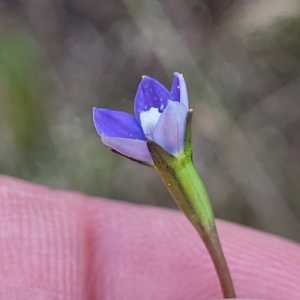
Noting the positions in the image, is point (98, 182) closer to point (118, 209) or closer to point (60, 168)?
point (60, 168)

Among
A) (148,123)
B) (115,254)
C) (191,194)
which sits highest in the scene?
(148,123)

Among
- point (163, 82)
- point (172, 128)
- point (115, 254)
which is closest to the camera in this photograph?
point (172, 128)

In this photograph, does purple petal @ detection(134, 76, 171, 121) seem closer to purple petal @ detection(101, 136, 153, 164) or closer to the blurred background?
purple petal @ detection(101, 136, 153, 164)

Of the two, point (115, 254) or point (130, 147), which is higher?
point (130, 147)

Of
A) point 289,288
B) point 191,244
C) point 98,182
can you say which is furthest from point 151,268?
point 98,182

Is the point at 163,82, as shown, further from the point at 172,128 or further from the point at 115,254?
the point at 172,128

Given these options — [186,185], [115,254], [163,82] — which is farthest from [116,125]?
[163,82]

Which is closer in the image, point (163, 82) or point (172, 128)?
point (172, 128)
